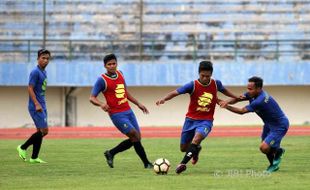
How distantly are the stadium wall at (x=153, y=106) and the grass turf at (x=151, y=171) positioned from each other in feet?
40.4

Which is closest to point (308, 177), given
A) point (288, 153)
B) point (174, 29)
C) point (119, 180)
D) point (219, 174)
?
point (219, 174)

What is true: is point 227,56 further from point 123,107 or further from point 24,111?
point 123,107

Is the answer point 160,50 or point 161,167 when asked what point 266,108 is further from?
point 160,50

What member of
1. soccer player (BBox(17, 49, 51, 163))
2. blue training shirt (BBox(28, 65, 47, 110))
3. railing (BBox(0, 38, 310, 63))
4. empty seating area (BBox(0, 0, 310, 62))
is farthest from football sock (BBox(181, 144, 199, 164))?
empty seating area (BBox(0, 0, 310, 62))

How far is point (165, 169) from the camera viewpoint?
566 inches

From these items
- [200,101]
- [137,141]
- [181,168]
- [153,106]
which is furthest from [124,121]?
[153,106]

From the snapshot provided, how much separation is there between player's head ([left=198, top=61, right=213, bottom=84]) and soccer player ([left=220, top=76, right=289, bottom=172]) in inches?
20.2

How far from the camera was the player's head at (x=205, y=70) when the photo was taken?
15.0m

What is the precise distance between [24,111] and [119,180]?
2327 centimetres

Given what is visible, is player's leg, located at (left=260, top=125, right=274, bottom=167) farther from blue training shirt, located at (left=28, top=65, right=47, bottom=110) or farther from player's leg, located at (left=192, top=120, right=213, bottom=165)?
blue training shirt, located at (left=28, top=65, right=47, bottom=110)

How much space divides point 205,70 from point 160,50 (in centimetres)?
2145

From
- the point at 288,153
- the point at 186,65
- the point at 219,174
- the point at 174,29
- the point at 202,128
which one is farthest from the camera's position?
the point at 174,29

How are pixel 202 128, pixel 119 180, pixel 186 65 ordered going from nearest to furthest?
pixel 119 180 < pixel 202 128 < pixel 186 65

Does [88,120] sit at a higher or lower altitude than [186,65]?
lower
